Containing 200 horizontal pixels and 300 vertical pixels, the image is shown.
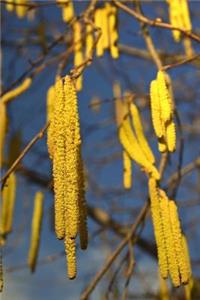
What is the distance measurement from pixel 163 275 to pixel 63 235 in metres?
0.18

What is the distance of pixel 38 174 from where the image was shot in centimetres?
235

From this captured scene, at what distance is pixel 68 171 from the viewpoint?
0.73 m

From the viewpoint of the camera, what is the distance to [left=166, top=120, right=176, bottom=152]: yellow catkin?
2.85 ft

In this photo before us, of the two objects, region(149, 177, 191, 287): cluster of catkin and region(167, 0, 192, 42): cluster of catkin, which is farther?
region(167, 0, 192, 42): cluster of catkin

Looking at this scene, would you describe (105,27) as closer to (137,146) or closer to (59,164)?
(137,146)

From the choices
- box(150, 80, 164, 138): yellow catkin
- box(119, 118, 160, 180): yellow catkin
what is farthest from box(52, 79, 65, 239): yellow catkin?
box(119, 118, 160, 180): yellow catkin

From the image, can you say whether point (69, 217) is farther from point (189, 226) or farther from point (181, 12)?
point (189, 226)

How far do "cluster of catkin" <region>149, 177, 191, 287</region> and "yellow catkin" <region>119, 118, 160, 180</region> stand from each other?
0.26ft

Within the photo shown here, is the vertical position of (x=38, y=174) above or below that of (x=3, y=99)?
below

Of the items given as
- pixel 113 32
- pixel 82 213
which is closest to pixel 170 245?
pixel 82 213

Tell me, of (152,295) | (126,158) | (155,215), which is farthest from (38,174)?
(155,215)

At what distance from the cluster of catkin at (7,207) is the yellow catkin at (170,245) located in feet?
1.07

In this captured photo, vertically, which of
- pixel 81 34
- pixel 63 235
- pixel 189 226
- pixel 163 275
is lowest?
pixel 189 226

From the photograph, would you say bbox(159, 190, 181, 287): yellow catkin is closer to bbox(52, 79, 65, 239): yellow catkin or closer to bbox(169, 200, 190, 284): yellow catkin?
bbox(169, 200, 190, 284): yellow catkin
